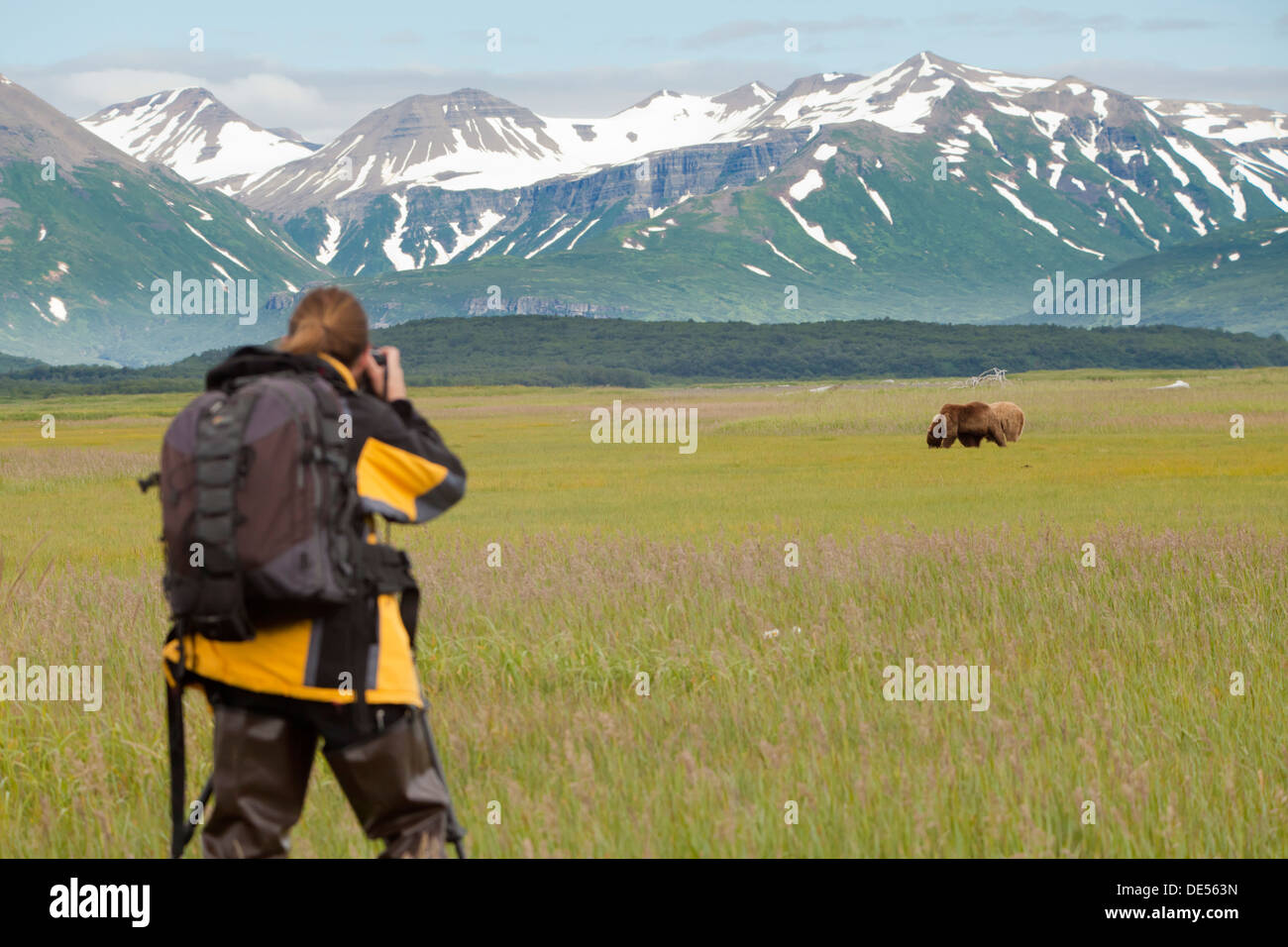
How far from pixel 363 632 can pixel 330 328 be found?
1.23 metres

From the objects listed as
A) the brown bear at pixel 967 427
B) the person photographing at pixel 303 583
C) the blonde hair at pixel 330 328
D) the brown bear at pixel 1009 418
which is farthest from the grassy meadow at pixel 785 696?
the brown bear at pixel 1009 418

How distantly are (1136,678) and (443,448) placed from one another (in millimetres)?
6525

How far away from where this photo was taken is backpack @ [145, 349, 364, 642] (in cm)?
459

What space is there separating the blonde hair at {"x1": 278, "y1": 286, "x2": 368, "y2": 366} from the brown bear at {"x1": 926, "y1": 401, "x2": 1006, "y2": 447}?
43.3 m

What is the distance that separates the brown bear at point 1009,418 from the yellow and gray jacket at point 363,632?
1727 inches

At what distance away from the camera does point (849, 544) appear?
16719 mm

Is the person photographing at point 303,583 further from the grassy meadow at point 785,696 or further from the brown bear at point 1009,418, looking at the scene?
the brown bear at point 1009,418

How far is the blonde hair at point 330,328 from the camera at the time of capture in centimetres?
504
